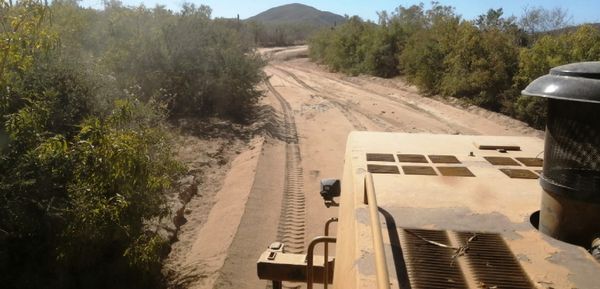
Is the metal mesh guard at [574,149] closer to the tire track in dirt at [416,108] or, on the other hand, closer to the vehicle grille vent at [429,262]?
the vehicle grille vent at [429,262]

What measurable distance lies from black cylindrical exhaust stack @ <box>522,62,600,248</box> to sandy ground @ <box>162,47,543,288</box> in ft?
13.6

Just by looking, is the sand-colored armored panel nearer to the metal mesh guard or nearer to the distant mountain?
the metal mesh guard

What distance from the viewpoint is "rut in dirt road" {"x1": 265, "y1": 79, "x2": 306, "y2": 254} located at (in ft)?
23.9

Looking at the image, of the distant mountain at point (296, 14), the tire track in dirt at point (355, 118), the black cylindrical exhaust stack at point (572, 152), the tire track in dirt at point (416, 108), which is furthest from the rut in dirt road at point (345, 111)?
the distant mountain at point (296, 14)

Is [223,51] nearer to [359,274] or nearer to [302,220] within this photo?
[302,220]

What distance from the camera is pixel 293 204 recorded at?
8.72 meters

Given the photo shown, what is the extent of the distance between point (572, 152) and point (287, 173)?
8.27 meters

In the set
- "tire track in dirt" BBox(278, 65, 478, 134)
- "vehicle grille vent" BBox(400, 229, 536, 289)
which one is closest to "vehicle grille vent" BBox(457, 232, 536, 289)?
"vehicle grille vent" BBox(400, 229, 536, 289)

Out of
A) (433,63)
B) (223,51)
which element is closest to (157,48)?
(223,51)

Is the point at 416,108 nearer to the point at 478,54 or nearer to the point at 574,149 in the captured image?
the point at 478,54

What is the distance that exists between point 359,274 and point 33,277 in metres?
4.17

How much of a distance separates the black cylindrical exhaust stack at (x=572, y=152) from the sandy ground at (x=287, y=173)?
4133 mm

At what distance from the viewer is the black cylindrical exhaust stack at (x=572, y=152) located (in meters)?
2.29

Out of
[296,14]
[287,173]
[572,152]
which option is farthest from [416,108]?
[296,14]
